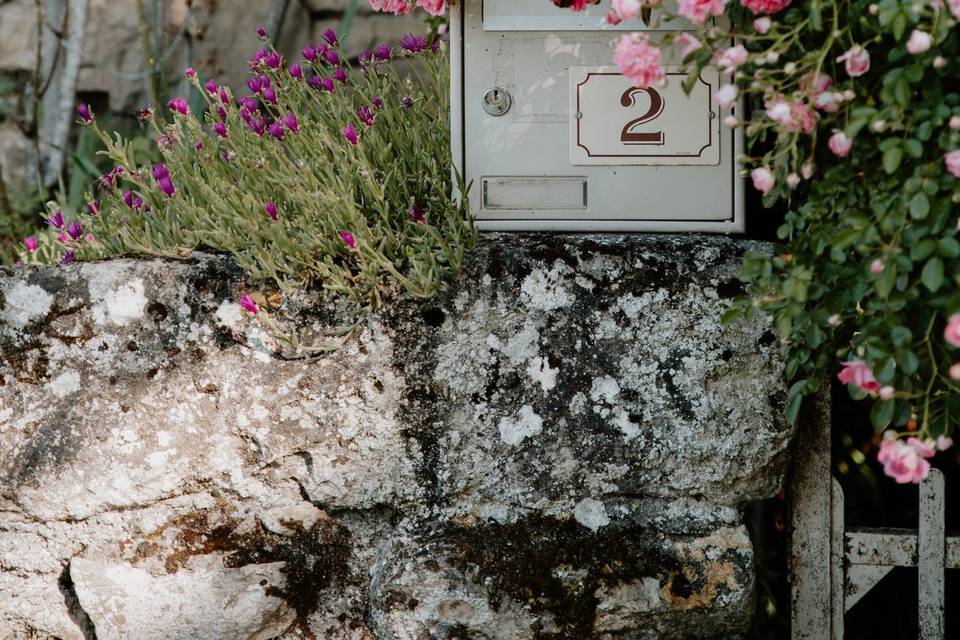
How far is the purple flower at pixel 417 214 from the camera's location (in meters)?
1.79

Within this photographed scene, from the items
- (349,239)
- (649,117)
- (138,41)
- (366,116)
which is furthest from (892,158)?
(138,41)

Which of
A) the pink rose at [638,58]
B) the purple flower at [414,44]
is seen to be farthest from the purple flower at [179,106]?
the pink rose at [638,58]

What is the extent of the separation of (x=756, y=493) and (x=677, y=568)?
0.22m

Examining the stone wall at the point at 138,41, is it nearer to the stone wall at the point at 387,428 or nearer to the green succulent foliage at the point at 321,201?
the green succulent foliage at the point at 321,201

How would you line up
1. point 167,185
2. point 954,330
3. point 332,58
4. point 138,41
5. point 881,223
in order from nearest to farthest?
point 954,330, point 881,223, point 167,185, point 332,58, point 138,41

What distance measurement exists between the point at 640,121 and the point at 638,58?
0.31 m

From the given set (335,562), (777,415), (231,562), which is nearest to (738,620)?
(777,415)

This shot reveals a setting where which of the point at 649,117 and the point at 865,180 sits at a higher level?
the point at 649,117

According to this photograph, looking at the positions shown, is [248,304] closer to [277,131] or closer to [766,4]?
[277,131]

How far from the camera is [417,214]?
181 centimetres

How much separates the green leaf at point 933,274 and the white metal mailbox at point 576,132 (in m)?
0.55

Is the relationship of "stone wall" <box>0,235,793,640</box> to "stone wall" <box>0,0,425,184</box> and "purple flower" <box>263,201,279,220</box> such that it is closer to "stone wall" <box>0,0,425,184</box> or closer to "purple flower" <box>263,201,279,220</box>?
"purple flower" <box>263,201,279,220</box>

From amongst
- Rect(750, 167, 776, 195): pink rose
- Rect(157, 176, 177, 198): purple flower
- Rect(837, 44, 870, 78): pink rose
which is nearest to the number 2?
Rect(750, 167, 776, 195): pink rose

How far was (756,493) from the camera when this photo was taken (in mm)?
1822
